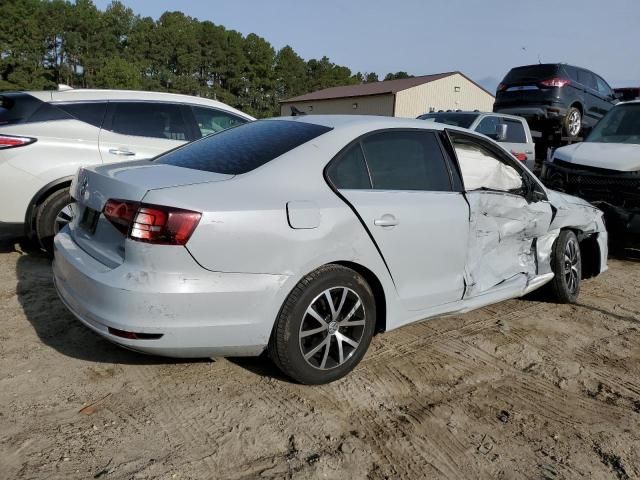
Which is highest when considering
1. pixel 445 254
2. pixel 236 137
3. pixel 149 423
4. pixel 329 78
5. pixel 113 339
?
pixel 329 78

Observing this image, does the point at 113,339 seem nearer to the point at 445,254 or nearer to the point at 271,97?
the point at 445,254

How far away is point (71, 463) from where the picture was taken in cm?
244

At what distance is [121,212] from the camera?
9.29 feet

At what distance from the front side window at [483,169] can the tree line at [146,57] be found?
58495 millimetres

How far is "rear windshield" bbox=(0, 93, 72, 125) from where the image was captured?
5094mm

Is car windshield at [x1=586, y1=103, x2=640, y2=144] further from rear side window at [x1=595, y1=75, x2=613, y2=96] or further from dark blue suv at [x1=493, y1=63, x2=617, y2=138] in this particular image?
rear side window at [x1=595, y1=75, x2=613, y2=96]

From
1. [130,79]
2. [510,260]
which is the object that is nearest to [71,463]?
[510,260]

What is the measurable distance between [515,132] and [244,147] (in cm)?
851

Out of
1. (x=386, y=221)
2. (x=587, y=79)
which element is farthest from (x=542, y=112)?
(x=386, y=221)

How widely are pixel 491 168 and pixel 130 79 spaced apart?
205 feet

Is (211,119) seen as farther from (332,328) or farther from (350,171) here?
(332,328)

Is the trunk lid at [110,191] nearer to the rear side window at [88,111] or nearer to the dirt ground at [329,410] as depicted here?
the dirt ground at [329,410]

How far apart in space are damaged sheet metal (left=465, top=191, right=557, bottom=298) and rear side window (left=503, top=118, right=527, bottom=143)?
20.5 feet

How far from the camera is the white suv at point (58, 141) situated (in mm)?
4977
